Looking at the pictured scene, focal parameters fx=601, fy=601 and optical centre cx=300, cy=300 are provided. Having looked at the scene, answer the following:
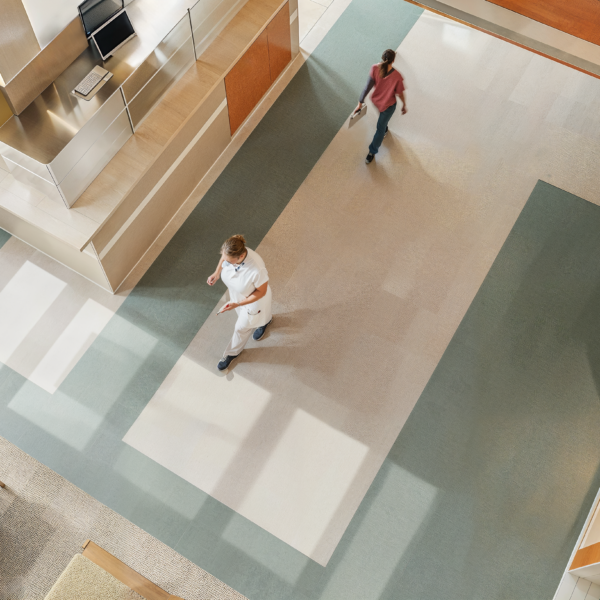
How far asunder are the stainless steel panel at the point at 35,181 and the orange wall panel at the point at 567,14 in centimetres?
298

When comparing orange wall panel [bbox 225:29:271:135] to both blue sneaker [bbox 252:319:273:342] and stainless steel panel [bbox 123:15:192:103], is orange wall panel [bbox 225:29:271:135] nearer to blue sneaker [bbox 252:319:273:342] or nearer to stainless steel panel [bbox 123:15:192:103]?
stainless steel panel [bbox 123:15:192:103]

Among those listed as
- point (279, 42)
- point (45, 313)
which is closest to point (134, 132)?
point (45, 313)

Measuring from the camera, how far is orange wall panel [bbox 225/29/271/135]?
5.22m

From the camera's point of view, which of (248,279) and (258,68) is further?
(258,68)

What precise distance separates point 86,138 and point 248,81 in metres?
1.98

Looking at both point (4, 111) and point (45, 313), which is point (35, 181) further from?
point (45, 313)

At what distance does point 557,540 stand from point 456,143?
3623 millimetres

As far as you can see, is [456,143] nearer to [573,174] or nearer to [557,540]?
[573,174]

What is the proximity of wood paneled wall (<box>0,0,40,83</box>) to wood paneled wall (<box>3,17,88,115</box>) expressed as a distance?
9cm

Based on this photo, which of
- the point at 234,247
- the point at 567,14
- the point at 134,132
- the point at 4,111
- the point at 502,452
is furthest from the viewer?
the point at 502,452

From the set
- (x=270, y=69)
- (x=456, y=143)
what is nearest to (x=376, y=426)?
(x=456, y=143)

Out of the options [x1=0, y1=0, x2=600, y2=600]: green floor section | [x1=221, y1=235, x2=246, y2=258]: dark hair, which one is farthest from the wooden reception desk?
[x1=221, y1=235, x2=246, y2=258]: dark hair

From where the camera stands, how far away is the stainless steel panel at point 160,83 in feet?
14.5

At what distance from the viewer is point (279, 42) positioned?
5715 millimetres
